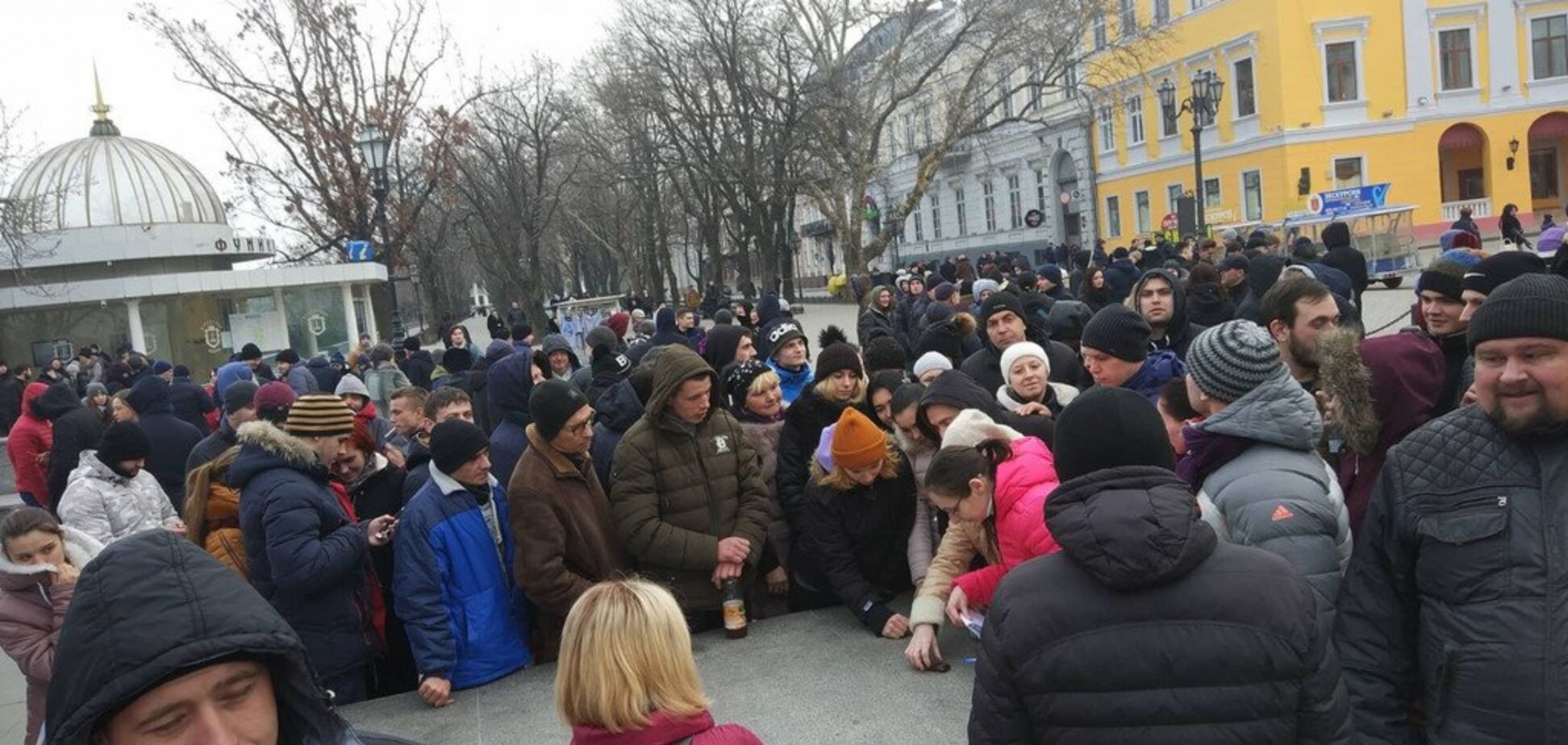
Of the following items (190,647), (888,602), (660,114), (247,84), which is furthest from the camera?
(660,114)

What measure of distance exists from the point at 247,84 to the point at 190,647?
26.1 m

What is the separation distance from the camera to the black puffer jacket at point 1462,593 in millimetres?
2475

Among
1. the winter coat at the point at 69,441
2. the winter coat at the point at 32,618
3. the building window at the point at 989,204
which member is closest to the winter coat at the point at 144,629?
the winter coat at the point at 32,618

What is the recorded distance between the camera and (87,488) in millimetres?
6125

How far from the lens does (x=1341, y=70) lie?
4003cm

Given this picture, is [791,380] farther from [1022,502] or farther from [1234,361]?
[1234,361]

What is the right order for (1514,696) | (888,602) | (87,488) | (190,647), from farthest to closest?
(87,488) → (888,602) → (1514,696) → (190,647)

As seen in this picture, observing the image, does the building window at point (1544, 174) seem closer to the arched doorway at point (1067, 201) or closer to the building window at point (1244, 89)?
the building window at point (1244, 89)

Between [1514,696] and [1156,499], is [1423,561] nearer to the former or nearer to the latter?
[1514,696]

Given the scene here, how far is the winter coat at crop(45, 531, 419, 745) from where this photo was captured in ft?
5.16

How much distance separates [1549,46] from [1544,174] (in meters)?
4.92

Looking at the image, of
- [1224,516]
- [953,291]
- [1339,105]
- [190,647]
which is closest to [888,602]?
[1224,516]

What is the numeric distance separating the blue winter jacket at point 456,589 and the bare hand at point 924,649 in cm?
184

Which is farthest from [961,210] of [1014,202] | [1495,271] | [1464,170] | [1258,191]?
[1495,271]
